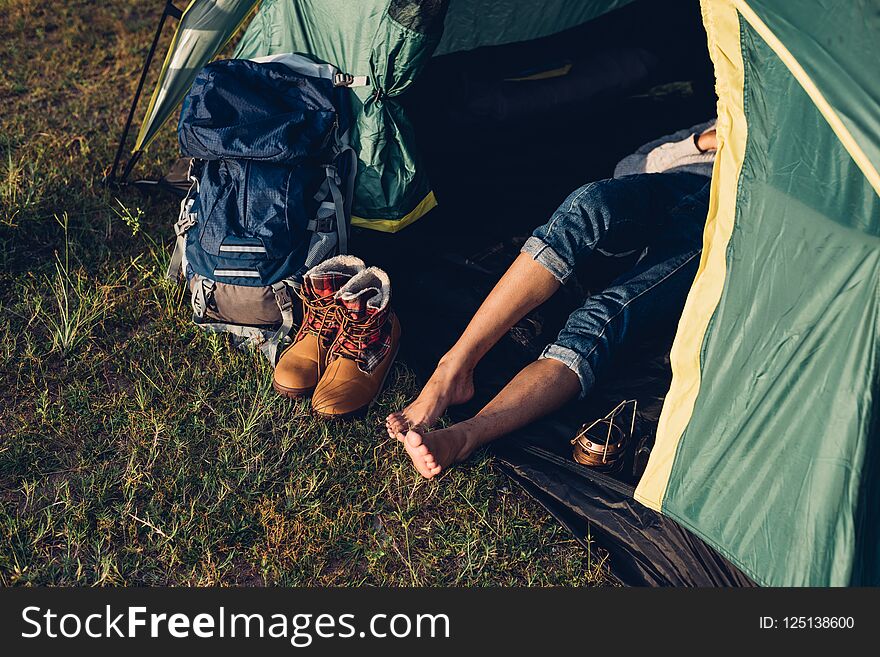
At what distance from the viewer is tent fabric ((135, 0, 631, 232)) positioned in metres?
2.56

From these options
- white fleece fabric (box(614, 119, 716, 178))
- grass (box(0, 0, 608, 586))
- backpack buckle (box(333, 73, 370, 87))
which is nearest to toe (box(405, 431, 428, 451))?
grass (box(0, 0, 608, 586))

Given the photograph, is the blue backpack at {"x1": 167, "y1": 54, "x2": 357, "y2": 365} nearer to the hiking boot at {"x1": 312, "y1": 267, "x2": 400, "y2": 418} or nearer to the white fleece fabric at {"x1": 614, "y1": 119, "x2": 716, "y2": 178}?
the hiking boot at {"x1": 312, "y1": 267, "x2": 400, "y2": 418}

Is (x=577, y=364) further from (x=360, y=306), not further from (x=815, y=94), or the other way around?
(x=815, y=94)

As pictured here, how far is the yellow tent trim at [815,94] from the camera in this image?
5.45 ft

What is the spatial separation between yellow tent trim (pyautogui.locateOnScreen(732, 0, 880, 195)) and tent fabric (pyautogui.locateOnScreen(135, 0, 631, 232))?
1.02 metres

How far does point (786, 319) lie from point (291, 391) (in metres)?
1.48

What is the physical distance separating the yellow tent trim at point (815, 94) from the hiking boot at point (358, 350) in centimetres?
124

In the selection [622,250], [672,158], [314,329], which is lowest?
[314,329]

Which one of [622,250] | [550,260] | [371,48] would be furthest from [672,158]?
[371,48]

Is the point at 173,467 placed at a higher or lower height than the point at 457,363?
lower

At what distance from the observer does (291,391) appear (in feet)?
8.18

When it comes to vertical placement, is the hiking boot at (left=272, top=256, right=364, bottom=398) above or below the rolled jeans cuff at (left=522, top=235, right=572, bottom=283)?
below

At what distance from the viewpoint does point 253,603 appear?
2105 millimetres

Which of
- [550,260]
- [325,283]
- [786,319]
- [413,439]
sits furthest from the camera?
[325,283]
